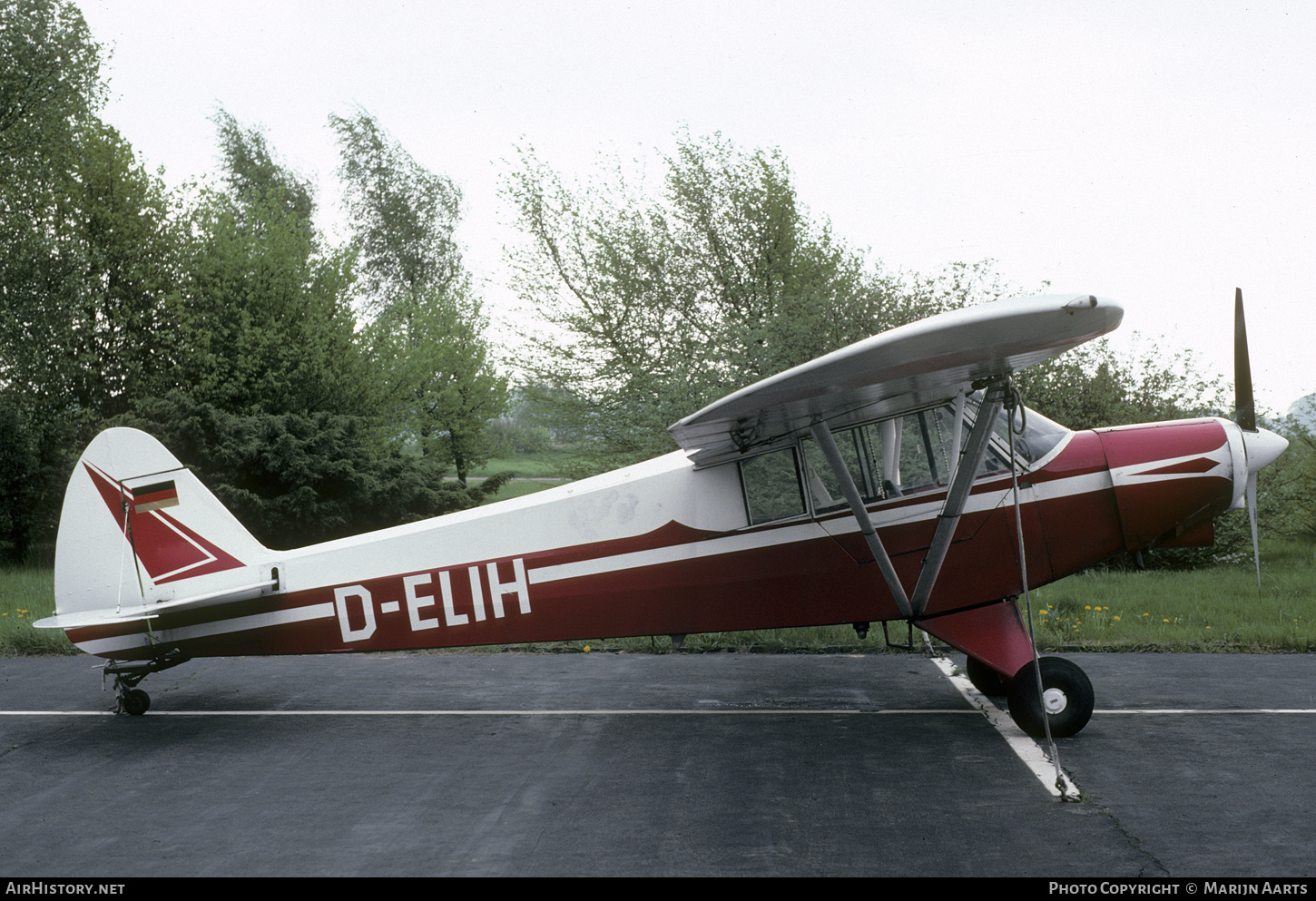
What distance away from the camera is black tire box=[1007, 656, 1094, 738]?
6.31 metres

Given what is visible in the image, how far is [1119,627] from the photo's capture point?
9992 millimetres

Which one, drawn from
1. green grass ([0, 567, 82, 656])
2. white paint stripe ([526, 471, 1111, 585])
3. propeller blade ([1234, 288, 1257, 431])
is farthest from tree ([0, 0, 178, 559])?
propeller blade ([1234, 288, 1257, 431])

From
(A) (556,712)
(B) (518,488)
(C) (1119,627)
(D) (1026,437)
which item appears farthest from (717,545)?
(B) (518,488)

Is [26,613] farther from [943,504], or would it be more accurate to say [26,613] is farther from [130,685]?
[943,504]

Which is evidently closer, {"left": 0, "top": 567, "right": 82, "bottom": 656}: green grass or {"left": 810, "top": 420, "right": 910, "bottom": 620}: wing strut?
{"left": 810, "top": 420, "right": 910, "bottom": 620}: wing strut

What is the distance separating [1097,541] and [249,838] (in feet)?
18.6

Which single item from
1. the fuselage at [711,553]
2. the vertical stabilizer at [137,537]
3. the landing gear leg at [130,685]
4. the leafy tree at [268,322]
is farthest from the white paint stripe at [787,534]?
the leafy tree at [268,322]

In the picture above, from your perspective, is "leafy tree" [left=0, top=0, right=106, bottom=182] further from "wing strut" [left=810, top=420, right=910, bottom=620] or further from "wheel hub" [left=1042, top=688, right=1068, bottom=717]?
"wheel hub" [left=1042, top=688, right=1068, bottom=717]

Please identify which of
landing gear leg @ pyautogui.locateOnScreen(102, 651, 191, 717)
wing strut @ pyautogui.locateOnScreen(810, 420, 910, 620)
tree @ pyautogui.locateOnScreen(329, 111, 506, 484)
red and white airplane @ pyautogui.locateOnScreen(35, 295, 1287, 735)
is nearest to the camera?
wing strut @ pyautogui.locateOnScreen(810, 420, 910, 620)

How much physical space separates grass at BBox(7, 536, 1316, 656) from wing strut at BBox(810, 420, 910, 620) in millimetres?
2788

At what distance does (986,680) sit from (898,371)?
3.45m

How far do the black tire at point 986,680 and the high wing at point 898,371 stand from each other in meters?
2.39

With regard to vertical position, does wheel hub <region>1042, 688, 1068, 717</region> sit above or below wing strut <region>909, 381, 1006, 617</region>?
below
